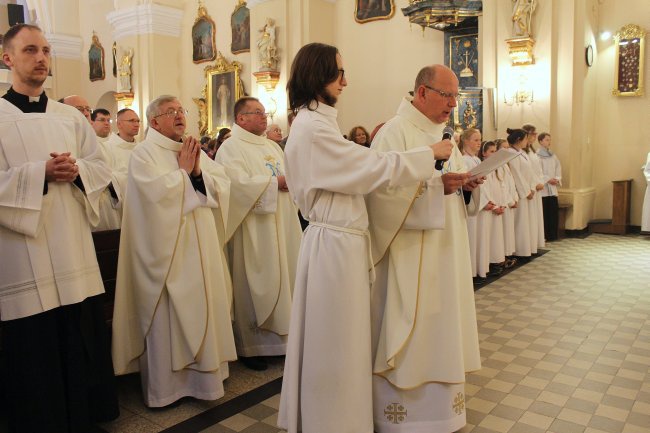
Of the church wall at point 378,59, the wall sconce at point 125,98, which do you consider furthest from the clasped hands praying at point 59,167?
the wall sconce at point 125,98

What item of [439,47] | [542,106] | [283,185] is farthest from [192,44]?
[283,185]

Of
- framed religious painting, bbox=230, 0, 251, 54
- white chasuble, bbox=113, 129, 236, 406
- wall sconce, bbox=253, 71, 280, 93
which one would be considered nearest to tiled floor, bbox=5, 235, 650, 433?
white chasuble, bbox=113, 129, 236, 406

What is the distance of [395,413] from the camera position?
10.6ft

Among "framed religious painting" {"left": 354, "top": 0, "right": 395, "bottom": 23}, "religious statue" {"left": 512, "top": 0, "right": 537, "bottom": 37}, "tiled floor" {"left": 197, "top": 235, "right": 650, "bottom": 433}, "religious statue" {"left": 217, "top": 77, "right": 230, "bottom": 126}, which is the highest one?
"framed religious painting" {"left": 354, "top": 0, "right": 395, "bottom": 23}

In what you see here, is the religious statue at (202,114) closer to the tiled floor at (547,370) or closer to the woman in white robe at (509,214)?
the woman in white robe at (509,214)

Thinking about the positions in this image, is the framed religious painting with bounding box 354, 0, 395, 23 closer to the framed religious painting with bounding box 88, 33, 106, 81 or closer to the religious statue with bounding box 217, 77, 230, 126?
the religious statue with bounding box 217, 77, 230, 126

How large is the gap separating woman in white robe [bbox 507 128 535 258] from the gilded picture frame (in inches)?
337

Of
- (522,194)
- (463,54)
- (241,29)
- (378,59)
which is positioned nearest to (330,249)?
(522,194)

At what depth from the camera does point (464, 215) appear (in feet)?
11.6

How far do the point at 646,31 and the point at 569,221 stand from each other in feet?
13.0

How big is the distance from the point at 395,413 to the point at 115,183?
2557 mm

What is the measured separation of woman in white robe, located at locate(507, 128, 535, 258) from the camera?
8.64 meters

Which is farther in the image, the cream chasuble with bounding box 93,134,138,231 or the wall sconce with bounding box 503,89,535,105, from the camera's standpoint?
the wall sconce with bounding box 503,89,535,105

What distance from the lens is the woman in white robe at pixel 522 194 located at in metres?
8.64
